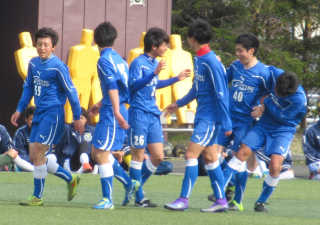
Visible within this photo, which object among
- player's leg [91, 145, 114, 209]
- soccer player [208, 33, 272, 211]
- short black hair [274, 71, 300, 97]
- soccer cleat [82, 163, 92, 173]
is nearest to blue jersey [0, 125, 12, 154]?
soccer cleat [82, 163, 92, 173]

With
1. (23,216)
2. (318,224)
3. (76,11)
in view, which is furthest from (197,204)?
(76,11)

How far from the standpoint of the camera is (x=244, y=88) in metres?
6.48

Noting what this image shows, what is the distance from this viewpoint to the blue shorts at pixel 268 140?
6250 mm

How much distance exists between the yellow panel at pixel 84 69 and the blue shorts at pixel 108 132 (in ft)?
19.3

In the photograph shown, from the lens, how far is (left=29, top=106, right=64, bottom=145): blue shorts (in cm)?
595

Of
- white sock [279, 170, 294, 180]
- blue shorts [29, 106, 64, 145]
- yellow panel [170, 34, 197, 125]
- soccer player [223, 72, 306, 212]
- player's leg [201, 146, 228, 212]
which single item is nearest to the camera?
player's leg [201, 146, 228, 212]

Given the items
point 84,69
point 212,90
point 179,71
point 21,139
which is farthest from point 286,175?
point 212,90

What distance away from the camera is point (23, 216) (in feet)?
16.9

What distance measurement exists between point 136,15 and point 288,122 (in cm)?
728

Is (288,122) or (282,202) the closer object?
(288,122)

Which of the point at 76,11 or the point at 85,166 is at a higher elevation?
the point at 76,11

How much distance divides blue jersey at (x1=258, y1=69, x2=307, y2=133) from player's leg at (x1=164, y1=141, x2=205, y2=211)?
1.04 m

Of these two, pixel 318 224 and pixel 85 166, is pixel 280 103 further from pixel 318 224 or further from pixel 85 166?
pixel 85 166

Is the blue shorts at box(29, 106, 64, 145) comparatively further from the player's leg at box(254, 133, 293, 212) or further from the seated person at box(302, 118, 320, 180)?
the seated person at box(302, 118, 320, 180)
